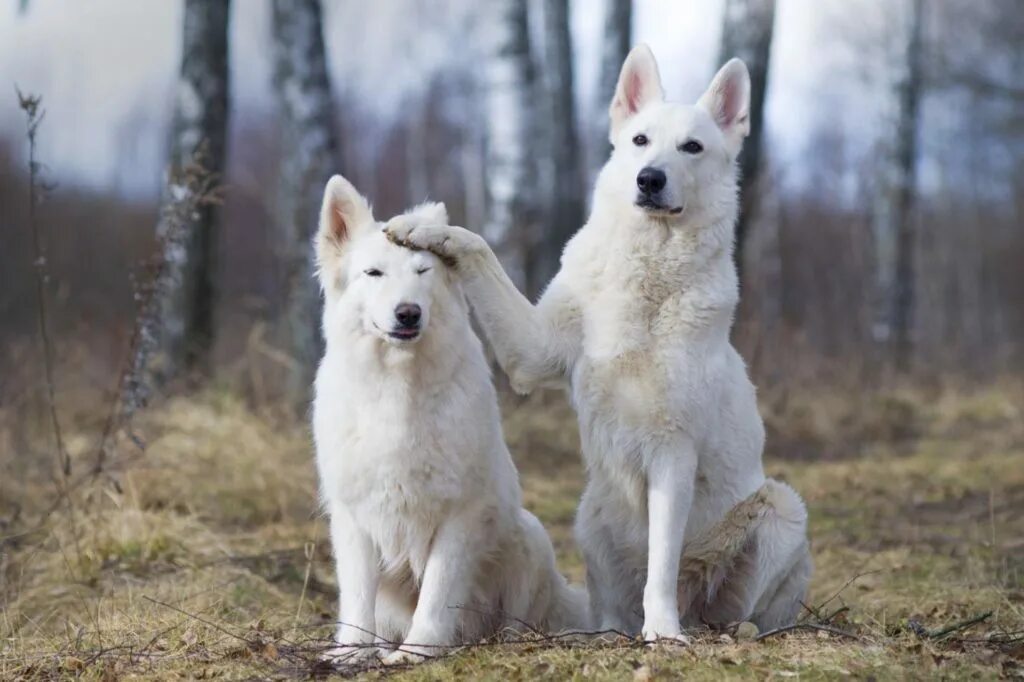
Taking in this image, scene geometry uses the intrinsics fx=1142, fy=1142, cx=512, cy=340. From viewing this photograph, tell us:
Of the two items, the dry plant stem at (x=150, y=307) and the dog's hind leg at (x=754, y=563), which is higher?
the dry plant stem at (x=150, y=307)

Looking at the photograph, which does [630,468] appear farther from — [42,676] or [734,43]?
[734,43]

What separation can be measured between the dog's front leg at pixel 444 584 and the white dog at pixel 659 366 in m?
0.53

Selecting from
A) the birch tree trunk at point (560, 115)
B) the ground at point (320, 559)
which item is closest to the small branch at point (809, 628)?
the ground at point (320, 559)

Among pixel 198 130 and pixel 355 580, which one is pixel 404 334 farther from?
pixel 198 130

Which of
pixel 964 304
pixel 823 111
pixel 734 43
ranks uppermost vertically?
pixel 823 111

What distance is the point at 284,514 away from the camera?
652 centimetres

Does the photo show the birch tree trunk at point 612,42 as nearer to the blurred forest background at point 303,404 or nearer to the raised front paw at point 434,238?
the blurred forest background at point 303,404

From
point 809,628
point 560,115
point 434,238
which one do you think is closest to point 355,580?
point 434,238

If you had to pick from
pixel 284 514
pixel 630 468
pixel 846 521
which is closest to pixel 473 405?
pixel 630 468

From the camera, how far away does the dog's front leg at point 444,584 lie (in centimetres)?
398

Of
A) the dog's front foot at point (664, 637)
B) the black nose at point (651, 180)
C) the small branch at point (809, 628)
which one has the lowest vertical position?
the dog's front foot at point (664, 637)

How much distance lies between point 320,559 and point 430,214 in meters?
2.49

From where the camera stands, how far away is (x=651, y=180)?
400cm

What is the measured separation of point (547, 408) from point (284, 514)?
3400 millimetres
